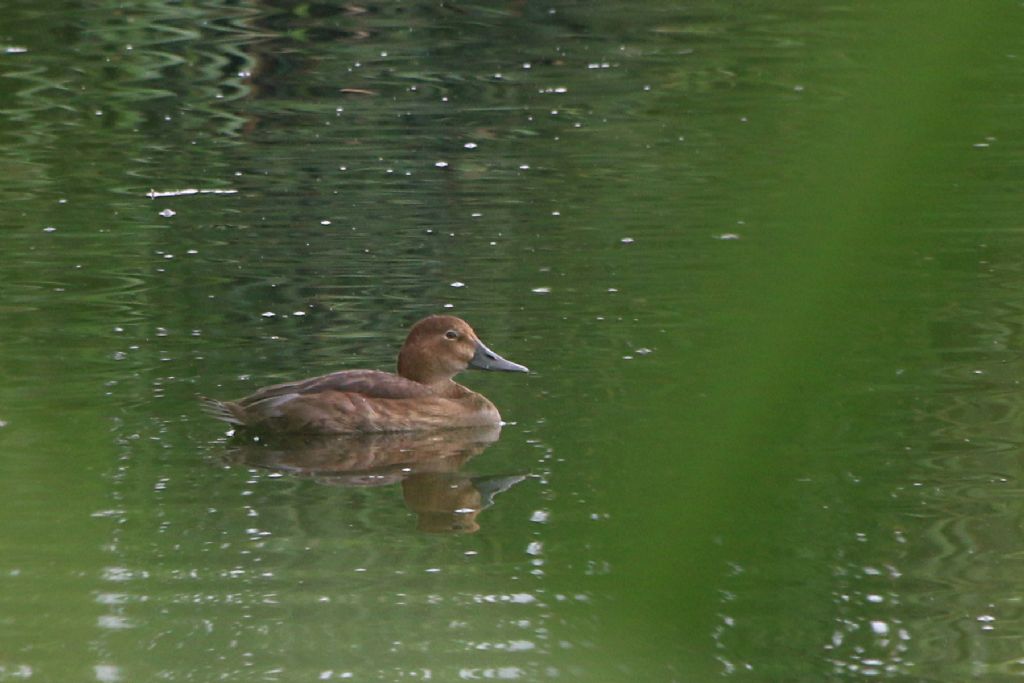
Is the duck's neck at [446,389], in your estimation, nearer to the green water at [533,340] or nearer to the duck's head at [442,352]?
the duck's head at [442,352]

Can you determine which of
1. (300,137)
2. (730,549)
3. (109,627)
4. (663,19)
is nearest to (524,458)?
(109,627)

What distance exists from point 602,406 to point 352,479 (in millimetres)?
1101

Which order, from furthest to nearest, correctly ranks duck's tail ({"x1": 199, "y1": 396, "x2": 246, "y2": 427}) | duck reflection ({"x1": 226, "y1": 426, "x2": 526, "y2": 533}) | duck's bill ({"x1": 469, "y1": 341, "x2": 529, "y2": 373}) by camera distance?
1. duck's bill ({"x1": 469, "y1": 341, "x2": 529, "y2": 373})
2. duck's tail ({"x1": 199, "y1": 396, "x2": 246, "y2": 427})
3. duck reflection ({"x1": 226, "y1": 426, "x2": 526, "y2": 533})

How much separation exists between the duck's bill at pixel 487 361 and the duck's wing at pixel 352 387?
0.86ft

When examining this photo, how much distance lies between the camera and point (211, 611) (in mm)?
4973

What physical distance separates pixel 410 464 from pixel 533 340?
1.48m

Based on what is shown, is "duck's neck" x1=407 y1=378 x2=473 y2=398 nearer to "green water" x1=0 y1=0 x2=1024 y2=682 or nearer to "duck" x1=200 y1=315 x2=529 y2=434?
"duck" x1=200 y1=315 x2=529 y2=434

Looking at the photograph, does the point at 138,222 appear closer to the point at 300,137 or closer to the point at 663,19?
the point at 300,137

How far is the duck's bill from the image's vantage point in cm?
746

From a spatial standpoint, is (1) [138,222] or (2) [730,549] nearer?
(2) [730,549]

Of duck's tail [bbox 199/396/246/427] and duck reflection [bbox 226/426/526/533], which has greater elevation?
duck's tail [bbox 199/396/246/427]

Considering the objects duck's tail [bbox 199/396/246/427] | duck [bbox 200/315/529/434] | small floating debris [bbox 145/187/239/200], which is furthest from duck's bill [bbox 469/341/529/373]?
small floating debris [bbox 145/187/239/200]

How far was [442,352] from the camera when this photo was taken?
24.8ft

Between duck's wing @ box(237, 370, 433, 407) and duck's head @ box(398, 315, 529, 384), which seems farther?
duck's head @ box(398, 315, 529, 384)
